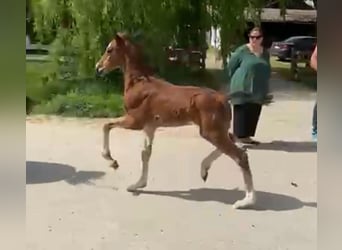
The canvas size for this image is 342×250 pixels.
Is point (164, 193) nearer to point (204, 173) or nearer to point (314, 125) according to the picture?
point (204, 173)

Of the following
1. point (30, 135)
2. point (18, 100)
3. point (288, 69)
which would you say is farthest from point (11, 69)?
point (288, 69)

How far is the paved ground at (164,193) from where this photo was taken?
200 cm

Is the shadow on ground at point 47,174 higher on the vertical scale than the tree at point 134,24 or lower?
lower

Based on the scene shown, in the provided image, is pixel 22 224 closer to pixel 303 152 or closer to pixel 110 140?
pixel 110 140

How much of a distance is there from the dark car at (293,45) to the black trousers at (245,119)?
7.5 inches

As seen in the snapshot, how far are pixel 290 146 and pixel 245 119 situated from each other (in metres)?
0.18

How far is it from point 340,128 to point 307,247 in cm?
41

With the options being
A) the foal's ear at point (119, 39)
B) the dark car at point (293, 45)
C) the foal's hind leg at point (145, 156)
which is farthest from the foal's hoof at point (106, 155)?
the dark car at point (293, 45)

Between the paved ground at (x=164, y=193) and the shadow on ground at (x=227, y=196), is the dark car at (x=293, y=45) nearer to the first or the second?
the paved ground at (x=164, y=193)

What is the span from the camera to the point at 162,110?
2.02 meters

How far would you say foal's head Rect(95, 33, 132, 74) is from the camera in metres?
2.00

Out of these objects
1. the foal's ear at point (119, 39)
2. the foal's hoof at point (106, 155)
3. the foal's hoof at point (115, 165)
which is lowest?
the foal's hoof at point (115, 165)

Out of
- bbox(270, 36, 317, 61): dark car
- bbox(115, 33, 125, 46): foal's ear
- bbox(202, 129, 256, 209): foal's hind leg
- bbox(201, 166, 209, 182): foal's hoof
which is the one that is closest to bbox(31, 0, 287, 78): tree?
bbox(115, 33, 125, 46): foal's ear

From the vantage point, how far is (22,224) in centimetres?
200
